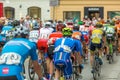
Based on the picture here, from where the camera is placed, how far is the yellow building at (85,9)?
46812 mm

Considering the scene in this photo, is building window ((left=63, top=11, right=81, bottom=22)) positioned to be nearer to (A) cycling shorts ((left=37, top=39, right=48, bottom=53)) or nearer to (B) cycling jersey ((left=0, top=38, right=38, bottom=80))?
(A) cycling shorts ((left=37, top=39, right=48, bottom=53))

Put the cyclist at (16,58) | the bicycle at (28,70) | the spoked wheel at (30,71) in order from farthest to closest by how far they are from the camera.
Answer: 1. the spoked wheel at (30,71)
2. the bicycle at (28,70)
3. the cyclist at (16,58)

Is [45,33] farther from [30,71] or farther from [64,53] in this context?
[64,53]

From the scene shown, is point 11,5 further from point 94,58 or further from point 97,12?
point 94,58

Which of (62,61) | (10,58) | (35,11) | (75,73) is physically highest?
(35,11)

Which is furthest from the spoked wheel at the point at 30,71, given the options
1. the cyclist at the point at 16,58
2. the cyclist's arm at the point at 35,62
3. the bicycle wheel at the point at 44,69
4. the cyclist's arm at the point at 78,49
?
the cyclist's arm at the point at 35,62

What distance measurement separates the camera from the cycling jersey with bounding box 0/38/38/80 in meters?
7.62

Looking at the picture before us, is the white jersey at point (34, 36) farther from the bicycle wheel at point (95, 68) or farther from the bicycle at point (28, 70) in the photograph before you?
the bicycle wheel at point (95, 68)

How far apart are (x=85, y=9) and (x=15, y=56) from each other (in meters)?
40.0

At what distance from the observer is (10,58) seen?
25.7ft

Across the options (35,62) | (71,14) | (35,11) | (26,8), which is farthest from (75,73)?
(71,14)

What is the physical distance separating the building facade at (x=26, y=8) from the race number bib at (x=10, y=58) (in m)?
38.8

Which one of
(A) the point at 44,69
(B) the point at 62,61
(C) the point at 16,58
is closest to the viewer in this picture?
(C) the point at 16,58

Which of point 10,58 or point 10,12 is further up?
point 10,12
